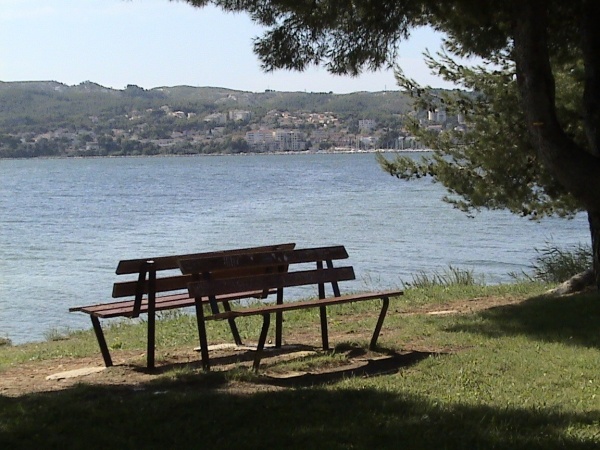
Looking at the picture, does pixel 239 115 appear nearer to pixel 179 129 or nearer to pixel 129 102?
pixel 179 129

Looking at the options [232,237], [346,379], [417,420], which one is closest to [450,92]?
[346,379]

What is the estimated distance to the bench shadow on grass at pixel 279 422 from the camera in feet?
16.4

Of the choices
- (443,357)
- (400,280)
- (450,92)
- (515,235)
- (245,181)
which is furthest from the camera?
(245,181)

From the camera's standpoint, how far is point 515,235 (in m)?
28.4

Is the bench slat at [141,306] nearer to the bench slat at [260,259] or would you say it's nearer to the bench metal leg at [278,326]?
the bench metal leg at [278,326]

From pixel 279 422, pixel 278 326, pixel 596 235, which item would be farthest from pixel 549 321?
pixel 279 422

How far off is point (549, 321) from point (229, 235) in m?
21.6

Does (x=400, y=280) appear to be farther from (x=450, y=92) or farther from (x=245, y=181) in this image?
(x=245, y=181)

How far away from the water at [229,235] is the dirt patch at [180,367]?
565cm

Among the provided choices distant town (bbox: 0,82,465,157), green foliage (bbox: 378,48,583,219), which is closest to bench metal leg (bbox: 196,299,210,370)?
green foliage (bbox: 378,48,583,219)

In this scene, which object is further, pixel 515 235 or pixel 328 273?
pixel 515 235

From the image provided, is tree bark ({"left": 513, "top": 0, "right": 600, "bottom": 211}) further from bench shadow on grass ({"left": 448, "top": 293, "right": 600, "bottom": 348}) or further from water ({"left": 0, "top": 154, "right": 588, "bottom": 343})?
water ({"left": 0, "top": 154, "right": 588, "bottom": 343})

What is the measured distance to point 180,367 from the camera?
24.8ft

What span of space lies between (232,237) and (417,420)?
24146 millimetres
